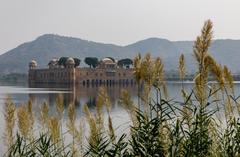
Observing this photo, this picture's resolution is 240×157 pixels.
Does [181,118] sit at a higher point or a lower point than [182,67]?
lower

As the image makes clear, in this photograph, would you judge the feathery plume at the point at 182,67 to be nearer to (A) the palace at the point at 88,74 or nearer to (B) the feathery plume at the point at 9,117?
(B) the feathery plume at the point at 9,117

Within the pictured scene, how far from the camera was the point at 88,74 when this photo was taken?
178 m

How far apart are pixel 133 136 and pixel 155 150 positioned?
1.22 feet

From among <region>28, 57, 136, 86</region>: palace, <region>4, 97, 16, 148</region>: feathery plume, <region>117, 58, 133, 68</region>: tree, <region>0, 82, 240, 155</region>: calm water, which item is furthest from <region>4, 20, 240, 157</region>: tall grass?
<region>117, 58, 133, 68</region>: tree

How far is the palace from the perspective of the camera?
173125mm

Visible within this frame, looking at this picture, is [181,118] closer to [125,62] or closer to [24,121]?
[24,121]

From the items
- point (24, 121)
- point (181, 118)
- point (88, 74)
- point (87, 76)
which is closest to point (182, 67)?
point (181, 118)

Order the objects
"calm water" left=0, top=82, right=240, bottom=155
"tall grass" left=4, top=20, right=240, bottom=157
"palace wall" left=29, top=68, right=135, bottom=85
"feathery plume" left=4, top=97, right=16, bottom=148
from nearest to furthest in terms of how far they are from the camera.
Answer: "tall grass" left=4, top=20, right=240, bottom=157, "feathery plume" left=4, top=97, right=16, bottom=148, "calm water" left=0, top=82, right=240, bottom=155, "palace wall" left=29, top=68, right=135, bottom=85

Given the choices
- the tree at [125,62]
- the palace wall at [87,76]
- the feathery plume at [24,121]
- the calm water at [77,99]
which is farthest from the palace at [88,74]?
the feathery plume at [24,121]

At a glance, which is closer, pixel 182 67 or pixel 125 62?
pixel 182 67

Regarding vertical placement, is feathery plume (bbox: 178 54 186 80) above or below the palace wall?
above

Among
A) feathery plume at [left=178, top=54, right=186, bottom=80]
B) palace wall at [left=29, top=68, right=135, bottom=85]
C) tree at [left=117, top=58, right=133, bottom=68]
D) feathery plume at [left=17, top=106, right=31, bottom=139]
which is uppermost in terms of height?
feathery plume at [left=178, top=54, right=186, bottom=80]

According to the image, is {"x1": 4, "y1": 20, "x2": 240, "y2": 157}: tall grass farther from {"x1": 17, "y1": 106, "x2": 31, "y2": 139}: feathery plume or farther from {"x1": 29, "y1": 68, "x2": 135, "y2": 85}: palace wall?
{"x1": 29, "y1": 68, "x2": 135, "y2": 85}: palace wall

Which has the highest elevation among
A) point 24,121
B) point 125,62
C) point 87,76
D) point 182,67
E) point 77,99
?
point 182,67
